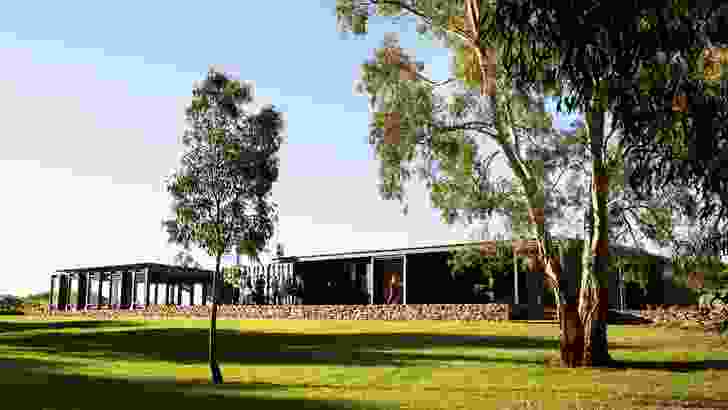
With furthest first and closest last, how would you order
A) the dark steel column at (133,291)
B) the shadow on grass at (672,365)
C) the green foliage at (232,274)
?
the dark steel column at (133,291) → the shadow on grass at (672,365) → the green foliage at (232,274)

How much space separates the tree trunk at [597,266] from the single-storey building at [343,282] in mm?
10764

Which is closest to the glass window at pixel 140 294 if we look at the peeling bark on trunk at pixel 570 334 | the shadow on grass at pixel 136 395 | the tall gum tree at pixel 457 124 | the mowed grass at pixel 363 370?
the mowed grass at pixel 363 370

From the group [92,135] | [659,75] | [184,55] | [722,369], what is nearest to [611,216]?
[722,369]

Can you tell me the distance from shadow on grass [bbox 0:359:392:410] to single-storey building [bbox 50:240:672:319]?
15414mm

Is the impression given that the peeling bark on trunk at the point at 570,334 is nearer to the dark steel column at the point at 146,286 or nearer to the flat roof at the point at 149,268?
the flat roof at the point at 149,268

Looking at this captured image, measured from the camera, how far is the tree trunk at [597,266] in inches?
569

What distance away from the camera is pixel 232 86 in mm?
13727

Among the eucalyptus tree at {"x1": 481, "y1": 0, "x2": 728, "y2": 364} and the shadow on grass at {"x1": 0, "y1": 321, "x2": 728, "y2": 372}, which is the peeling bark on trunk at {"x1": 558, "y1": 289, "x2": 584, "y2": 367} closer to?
the shadow on grass at {"x1": 0, "y1": 321, "x2": 728, "y2": 372}

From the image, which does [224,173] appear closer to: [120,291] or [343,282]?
[343,282]

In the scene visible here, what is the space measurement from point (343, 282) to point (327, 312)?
168 inches

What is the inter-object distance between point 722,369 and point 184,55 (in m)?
13.7

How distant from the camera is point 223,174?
1334 centimetres

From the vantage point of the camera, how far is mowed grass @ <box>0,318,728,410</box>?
10.4 m

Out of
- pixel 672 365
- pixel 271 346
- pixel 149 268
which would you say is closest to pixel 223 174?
pixel 271 346
